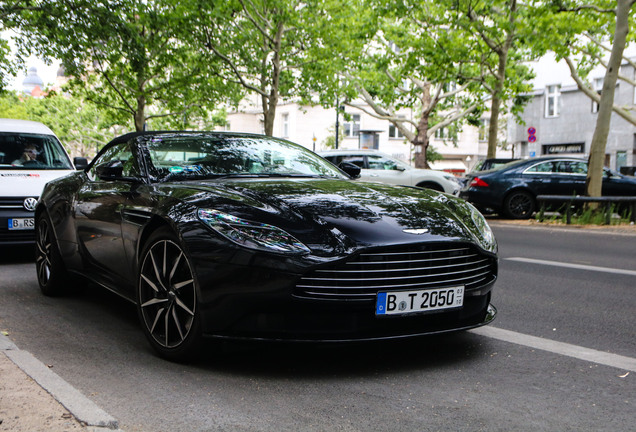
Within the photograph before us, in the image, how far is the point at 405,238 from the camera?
151 inches

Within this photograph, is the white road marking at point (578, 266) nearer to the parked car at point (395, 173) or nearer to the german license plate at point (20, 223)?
the german license plate at point (20, 223)

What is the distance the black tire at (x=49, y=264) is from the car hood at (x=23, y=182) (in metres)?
1.92

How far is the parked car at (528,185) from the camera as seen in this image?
693 inches

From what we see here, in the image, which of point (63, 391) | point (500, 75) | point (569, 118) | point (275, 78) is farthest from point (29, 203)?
point (569, 118)

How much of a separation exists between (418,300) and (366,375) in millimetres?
515

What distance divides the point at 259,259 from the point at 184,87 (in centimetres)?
3269

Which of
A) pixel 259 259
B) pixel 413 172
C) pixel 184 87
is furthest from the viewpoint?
pixel 184 87

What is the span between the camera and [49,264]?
6391 millimetres

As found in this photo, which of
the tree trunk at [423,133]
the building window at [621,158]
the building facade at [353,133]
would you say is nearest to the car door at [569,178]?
the tree trunk at [423,133]

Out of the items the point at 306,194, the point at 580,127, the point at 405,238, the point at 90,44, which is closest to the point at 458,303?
the point at 405,238

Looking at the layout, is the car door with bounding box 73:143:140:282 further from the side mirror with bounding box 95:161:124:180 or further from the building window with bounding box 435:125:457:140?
the building window with bounding box 435:125:457:140

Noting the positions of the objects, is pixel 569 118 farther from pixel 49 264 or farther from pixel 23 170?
pixel 49 264

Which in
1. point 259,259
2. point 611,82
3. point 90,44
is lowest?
point 259,259

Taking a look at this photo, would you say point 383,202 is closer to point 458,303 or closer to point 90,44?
point 458,303
